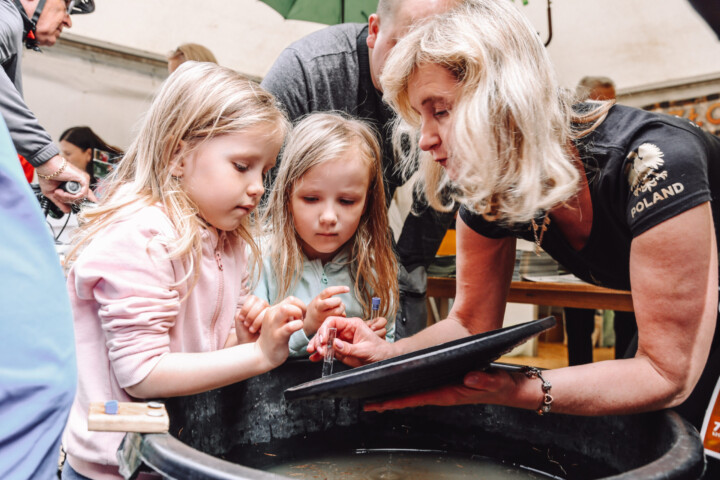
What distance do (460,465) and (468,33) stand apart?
70cm

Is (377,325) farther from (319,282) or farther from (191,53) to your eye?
(191,53)

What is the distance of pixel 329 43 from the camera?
1660 mm

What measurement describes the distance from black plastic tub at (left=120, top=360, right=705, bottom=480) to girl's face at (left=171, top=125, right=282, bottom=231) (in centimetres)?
30

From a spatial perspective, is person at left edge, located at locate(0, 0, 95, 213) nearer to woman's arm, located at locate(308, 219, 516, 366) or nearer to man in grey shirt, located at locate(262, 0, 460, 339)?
man in grey shirt, located at locate(262, 0, 460, 339)

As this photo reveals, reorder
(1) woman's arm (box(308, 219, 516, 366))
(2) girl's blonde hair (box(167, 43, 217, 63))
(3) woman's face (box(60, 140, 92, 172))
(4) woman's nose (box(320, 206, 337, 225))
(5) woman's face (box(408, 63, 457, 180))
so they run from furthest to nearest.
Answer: (3) woman's face (box(60, 140, 92, 172)) → (2) girl's blonde hair (box(167, 43, 217, 63)) → (4) woman's nose (box(320, 206, 337, 225)) → (1) woman's arm (box(308, 219, 516, 366)) → (5) woman's face (box(408, 63, 457, 180))

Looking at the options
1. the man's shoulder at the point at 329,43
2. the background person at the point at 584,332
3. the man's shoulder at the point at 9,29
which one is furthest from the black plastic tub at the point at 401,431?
the background person at the point at 584,332

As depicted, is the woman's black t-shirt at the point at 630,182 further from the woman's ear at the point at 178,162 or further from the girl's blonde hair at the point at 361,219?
the woman's ear at the point at 178,162

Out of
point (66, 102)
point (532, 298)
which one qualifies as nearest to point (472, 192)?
point (532, 298)

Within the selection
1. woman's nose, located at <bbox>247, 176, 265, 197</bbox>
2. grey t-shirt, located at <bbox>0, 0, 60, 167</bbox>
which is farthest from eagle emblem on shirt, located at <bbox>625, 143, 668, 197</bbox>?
grey t-shirt, located at <bbox>0, 0, 60, 167</bbox>

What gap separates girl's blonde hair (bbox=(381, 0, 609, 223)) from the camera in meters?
0.88

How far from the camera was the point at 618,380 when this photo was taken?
828 millimetres

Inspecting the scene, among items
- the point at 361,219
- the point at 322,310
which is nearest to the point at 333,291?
the point at 322,310

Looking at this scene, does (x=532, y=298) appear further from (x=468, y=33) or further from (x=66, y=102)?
(x=66, y=102)

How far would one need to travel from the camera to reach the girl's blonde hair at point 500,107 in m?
0.88
